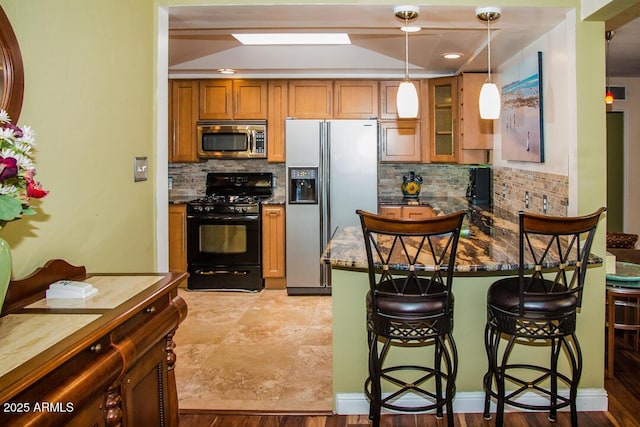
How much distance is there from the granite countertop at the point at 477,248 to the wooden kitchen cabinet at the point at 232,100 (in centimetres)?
274

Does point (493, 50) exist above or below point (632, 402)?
above

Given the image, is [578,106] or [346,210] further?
[346,210]

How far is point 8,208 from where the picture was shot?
120 centimetres

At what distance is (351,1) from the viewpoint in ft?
8.97

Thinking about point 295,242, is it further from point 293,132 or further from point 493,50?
point 493,50

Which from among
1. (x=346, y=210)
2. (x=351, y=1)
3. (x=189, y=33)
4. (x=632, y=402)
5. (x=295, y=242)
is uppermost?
(x=189, y=33)

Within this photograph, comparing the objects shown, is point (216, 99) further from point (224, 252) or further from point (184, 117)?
point (224, 252)

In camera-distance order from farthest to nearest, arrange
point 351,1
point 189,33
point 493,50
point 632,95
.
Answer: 1. point 632,95
2. point 189,33
3. point 493,50
4. point 351,1

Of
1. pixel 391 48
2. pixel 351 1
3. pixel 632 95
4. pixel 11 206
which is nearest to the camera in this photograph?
pixel 11 206

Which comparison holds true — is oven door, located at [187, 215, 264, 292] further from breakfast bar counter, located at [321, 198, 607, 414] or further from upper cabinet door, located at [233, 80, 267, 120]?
breakfast bar counter, located at [321, 198, 607, 414]

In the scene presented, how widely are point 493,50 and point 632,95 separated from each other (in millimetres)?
3170

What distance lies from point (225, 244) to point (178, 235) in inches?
21.0

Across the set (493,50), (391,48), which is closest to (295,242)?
(391,48)

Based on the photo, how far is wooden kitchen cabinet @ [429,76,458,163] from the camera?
5.50 metres
